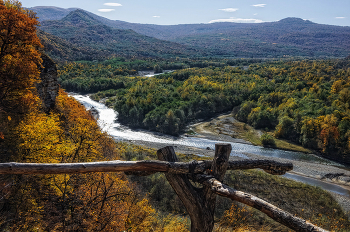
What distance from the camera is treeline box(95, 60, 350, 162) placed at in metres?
50.0

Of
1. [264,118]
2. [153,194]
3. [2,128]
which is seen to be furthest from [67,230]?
[264,118]

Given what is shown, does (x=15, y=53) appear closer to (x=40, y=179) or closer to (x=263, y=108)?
(x=40, y=179)

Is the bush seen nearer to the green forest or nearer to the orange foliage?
the green forest

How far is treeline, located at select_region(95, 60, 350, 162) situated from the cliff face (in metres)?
31.7

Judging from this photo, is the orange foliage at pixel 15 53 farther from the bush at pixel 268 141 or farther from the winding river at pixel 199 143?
the bush at pixel 268 141

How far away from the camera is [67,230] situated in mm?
9516

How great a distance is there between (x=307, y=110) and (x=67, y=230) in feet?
202

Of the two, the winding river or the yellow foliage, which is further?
the winding river

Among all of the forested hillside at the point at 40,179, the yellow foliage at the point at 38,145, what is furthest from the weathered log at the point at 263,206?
the yellow foliage at the point at 38,145

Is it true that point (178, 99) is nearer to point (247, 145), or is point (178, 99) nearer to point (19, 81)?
point (247, 145)

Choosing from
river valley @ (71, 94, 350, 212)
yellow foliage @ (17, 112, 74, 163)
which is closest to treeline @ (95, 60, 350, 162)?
river valley @ (71, 94, 350, 212)

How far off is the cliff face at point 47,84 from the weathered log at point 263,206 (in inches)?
1087

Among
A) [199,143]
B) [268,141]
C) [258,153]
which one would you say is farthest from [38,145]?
[268,141]

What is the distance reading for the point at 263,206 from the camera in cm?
346
